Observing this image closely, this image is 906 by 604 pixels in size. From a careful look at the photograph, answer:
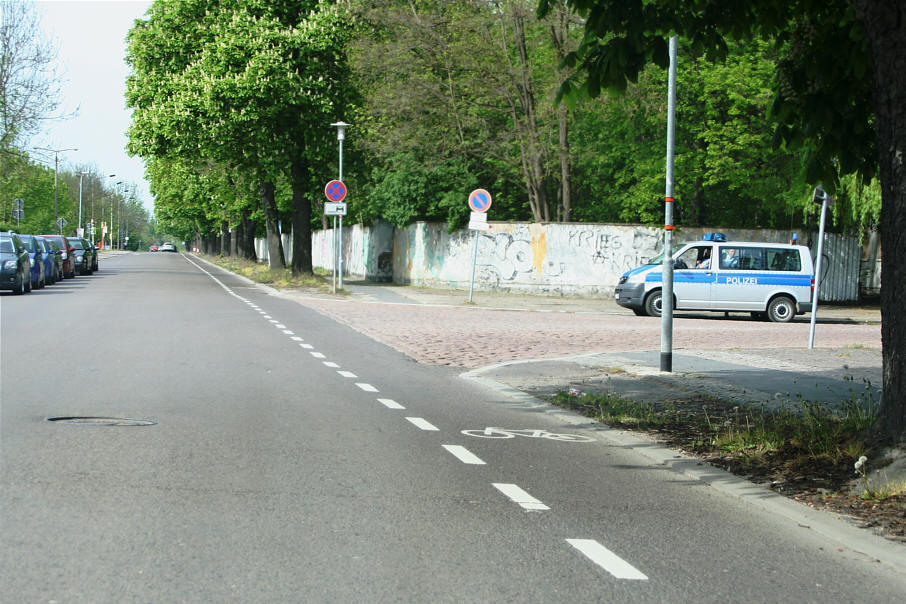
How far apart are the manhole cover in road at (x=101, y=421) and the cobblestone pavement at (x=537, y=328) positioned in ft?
20.7

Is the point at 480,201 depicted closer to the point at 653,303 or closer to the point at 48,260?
the point at 653,303

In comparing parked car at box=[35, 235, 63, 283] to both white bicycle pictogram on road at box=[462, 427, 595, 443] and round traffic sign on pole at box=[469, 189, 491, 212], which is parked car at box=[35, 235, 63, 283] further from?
white bicycle pictogram on road at box=[462, 427, 595, 443]

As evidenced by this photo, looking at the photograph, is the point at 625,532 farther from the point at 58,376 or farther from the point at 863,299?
the point at 863,299

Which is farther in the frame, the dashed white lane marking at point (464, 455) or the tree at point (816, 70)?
the dashed white lane marking at point (464, 455)

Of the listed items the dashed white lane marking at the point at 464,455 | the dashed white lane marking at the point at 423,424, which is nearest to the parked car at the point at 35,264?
the dashed white lane marking at the point at 423,424

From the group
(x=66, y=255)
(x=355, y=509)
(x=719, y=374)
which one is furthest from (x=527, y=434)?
(x=66, y=255)

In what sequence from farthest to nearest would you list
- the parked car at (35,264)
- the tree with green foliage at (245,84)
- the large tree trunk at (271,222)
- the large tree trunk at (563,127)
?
the large tree trunk at (271,222) → the tree with green foliage at (245,84) → the parked car at (35,264) → the large tree trunk at (563,127)

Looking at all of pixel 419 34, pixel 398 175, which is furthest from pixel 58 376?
pixel 398 175

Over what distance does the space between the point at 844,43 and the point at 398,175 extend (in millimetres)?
31961

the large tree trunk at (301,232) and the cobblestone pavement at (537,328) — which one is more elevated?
the large tree trunk at (301,232)

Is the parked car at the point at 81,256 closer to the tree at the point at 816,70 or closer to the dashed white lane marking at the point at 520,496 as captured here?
the tree at the point at 816,70

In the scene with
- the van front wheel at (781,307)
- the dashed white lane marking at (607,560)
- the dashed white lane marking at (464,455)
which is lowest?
the dashed white lane marking at (464,455)

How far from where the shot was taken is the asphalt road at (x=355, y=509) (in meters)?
4.56

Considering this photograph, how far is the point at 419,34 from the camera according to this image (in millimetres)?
34625
